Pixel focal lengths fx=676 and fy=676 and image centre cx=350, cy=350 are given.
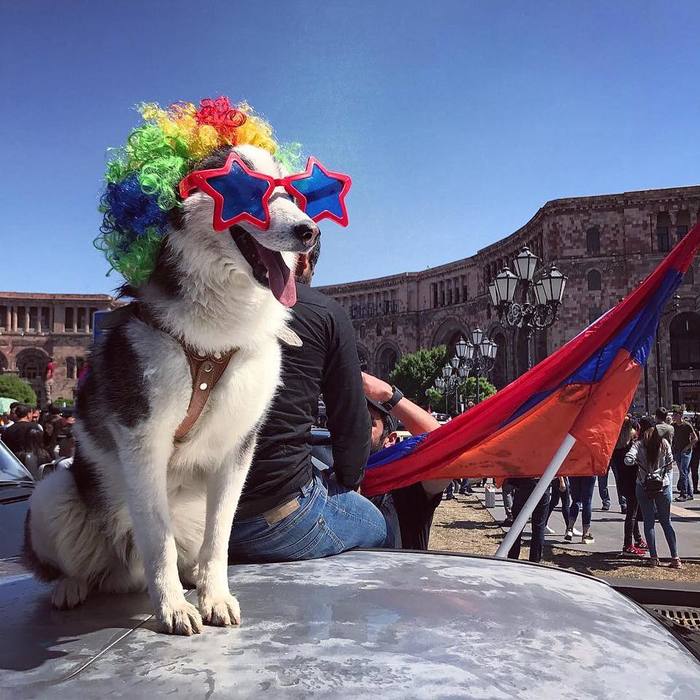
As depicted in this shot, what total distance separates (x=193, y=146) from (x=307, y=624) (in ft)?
4.40

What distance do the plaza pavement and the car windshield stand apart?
8515 mm

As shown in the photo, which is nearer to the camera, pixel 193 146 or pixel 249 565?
pixel 193 146

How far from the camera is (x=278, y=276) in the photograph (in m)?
1.86

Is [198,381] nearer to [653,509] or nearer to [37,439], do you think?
[653,509]

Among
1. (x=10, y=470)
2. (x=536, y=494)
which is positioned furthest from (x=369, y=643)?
(x=10, y=470)

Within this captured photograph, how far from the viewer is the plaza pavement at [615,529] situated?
1021 centimetres

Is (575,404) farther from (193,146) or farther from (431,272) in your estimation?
(431,272)

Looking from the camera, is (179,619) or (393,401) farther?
(393,401)

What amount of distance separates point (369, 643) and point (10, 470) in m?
3.04

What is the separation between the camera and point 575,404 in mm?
4117

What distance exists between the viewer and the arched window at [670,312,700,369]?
149ft

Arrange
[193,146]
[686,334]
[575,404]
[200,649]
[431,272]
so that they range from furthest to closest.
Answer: [431,272], [686,334], [575,404], [193,146], [200,649]

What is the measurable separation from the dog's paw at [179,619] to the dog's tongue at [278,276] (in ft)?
2.70

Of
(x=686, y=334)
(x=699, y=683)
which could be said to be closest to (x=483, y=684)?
(x=699, y=683)
